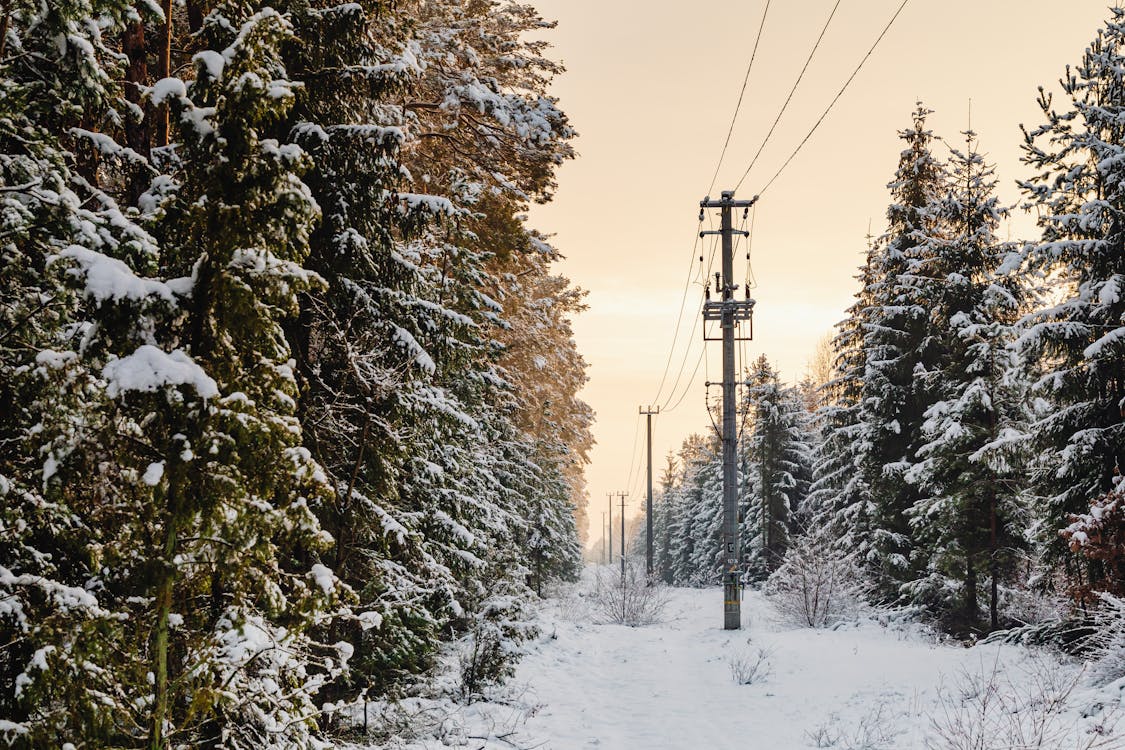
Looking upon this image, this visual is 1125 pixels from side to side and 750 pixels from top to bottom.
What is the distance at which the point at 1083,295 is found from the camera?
12164 millimetres

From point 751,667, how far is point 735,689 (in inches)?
37.6

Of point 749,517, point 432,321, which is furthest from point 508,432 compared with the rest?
point 749,517

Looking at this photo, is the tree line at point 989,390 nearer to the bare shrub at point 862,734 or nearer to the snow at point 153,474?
the bare shrub at point 862,734

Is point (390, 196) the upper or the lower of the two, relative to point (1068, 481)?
upper

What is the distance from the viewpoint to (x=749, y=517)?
36.6 metres

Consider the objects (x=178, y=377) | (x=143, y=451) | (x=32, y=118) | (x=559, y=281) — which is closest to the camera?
(x=178, y=377)

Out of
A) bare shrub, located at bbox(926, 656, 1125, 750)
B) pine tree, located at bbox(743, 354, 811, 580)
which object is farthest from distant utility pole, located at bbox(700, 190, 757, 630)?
pine tree, located at bbox(743, 354, 811, 580)

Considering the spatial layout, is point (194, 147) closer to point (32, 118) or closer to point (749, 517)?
point (32, 118)

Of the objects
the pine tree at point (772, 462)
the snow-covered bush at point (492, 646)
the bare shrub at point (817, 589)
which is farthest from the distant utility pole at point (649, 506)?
the snow-covered bush at point (492, 646)

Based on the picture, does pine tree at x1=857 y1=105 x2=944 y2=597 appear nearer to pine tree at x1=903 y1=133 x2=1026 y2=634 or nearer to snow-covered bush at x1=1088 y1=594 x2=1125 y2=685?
pine tree at x1=903 y1=133 x2=1026 y2=634

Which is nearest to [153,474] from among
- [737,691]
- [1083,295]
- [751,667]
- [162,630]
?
[162,630]

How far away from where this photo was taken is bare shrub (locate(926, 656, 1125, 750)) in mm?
6289

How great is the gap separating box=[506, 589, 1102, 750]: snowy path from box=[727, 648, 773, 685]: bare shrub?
5.8 inches

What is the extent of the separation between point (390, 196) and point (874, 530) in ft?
58.2
